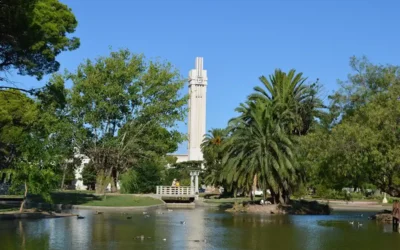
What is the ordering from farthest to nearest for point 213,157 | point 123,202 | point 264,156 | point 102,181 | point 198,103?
1. point 198,103
2. point 213,157
3. point 102,181
4. point 123,202
5. point 264,156

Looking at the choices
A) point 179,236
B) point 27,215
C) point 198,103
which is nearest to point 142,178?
point 27,215

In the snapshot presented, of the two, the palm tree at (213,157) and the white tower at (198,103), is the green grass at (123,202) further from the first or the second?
the white tower at (198,103)

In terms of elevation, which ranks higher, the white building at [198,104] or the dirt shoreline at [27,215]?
the white building at [198,104]

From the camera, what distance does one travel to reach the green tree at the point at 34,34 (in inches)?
863

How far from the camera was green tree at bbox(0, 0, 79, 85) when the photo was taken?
71.9ft

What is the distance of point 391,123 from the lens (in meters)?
24.8

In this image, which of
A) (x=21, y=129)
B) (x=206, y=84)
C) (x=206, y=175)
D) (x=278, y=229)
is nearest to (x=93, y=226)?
(x=278, y=229)

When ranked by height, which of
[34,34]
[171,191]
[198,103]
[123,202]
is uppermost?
[198,103]

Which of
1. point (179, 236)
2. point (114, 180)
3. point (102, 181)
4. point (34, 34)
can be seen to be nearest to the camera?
point (179, 236)

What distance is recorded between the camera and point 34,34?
914 inches

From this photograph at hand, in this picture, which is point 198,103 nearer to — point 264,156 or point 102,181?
point 102,181

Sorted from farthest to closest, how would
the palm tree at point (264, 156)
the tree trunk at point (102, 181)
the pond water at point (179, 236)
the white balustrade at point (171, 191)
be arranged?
the white balustrade at point (171, 191) → the tree trunk at point (102, 181) → the palm tree at point (264, 156) → the pond water at point (179, 236)

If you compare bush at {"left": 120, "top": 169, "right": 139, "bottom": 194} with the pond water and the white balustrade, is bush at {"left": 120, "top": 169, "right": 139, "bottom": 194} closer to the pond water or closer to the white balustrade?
the white balustrade

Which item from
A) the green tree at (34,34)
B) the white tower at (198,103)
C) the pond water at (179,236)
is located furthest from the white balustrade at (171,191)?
the white tower at (198,103)
